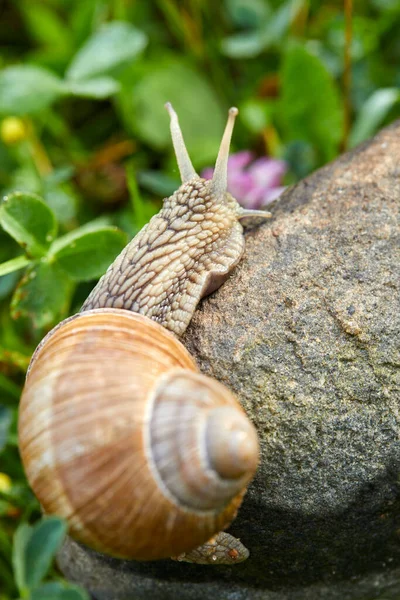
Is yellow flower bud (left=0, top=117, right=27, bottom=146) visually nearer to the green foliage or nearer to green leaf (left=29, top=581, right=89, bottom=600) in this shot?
the green foliage

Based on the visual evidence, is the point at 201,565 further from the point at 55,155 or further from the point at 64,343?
the point at 55,155

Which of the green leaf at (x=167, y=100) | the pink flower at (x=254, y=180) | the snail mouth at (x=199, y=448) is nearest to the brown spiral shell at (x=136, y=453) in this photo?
the snail mouth at (x=199, y=448)

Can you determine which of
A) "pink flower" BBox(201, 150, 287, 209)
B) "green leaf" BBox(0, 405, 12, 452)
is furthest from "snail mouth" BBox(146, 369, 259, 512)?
"pink flower" BBox(201, 150, 287, 209)

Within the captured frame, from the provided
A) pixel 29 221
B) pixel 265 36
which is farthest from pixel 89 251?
pixel 265 36

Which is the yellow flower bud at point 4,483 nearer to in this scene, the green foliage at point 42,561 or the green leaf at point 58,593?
the green foliage at point 42,561

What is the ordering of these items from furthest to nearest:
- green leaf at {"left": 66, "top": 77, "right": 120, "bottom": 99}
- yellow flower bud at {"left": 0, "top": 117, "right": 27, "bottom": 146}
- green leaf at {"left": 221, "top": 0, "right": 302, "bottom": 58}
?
green leaf at {"left": 221, "top": 0, "right": 302, "bottom": 58}, yellow flower bud at {"left": 0, "top": 117, "right": 27, "bottom": 146}, green leaf at {"left": 66, "top": 77, "right": 120, "bottom": 99}

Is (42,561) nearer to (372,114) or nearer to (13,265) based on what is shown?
(13,265)

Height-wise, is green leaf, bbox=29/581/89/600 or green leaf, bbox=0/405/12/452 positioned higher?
green leaf, bbox=29/581/89/600
